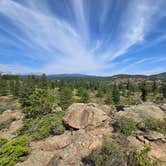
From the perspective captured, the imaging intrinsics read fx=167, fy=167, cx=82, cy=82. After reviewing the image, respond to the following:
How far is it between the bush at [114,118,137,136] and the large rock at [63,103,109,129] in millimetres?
1856

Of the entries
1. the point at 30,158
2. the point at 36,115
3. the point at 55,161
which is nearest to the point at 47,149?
the point at 30,158

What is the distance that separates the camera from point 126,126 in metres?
11.5

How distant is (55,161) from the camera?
8867mm

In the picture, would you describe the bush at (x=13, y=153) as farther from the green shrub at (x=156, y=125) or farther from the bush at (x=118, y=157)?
the green shrub at (x=156, y=125)

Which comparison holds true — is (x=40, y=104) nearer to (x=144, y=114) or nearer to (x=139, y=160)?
(x=144, y=114)

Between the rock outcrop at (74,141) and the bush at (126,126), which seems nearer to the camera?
the rock outcrop at (74,141)

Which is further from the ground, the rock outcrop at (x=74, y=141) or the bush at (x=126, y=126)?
the bush at (x=126, y=126)

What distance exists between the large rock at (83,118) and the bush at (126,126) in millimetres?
1856

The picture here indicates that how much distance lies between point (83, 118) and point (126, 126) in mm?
3689

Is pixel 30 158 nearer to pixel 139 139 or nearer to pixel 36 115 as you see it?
pixel 139 139

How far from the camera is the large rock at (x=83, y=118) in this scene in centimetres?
1318

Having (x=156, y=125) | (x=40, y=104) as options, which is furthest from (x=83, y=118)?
(x=40, y=104)

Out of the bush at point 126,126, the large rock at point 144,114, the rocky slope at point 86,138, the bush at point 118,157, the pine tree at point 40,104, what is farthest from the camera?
the pine tree at point 40,104

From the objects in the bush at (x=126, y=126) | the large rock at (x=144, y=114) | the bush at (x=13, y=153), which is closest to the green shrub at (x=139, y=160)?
the bush at (x=126, y=126)
